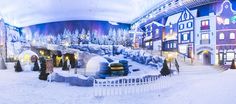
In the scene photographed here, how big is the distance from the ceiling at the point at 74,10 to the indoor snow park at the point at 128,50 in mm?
44

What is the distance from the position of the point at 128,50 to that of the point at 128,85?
415cm

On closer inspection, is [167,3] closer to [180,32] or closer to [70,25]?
[180,32]

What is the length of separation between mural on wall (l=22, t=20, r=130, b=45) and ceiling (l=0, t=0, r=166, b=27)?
266 millimetres

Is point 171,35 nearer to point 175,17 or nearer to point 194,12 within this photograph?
point 175,17

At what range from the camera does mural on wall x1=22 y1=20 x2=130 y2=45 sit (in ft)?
38.3

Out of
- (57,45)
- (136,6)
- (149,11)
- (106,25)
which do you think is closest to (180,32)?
(149,11)

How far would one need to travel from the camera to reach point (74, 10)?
1273cm

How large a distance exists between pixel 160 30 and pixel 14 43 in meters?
10.1

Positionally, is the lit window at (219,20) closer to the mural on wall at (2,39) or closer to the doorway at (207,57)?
the doorway at (207,57)

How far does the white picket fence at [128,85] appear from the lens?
610cm

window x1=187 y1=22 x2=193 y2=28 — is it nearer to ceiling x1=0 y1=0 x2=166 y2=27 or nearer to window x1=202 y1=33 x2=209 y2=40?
window x1=202 y1=33 x2=209 y2=40

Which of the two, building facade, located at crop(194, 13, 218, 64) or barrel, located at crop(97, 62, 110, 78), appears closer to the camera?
barrel, located at crop(97, 62, 110, 78)

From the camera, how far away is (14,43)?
16.4m

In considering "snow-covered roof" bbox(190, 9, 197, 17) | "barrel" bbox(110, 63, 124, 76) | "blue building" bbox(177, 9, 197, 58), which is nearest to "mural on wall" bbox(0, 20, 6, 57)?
"barrel" bbox(110, 63, 124, 76)
